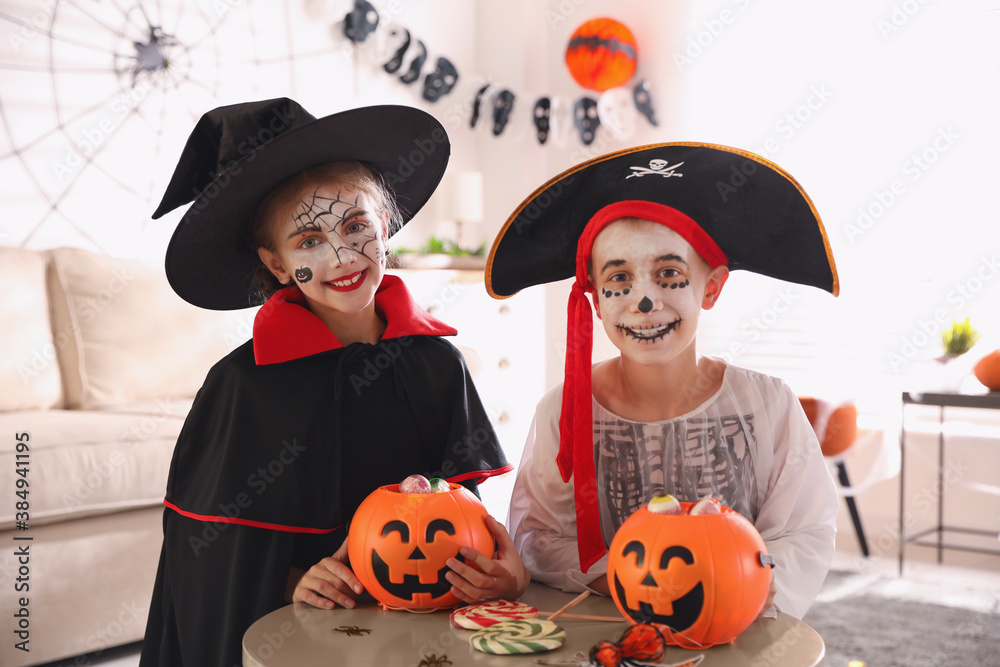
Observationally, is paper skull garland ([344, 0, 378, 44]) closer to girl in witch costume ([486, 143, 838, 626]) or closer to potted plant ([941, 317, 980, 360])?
potted plant ([941, 317, 980, 360])

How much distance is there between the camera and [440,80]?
4.98 m

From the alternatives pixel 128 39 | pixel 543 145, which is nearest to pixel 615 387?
pixel 128 39

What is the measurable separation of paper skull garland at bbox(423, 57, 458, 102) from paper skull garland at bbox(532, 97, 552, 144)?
514mm

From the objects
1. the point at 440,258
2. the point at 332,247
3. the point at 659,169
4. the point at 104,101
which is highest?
the point at 104,101

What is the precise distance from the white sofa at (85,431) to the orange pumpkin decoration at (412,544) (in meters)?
1.39

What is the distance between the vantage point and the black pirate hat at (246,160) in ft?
4.38

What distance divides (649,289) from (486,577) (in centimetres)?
45

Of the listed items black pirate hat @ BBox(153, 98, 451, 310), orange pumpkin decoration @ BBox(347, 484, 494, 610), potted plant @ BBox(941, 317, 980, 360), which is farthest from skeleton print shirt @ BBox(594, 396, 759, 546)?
potted plant @ BBox(941, 317, 980, 360)

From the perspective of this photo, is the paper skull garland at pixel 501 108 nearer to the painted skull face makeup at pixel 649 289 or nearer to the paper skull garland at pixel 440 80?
the paper skull garland at pixel 440 80

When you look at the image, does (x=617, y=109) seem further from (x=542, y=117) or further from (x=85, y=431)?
(x=85, y=431)

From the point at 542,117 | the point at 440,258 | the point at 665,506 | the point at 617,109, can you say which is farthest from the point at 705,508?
the point at 542,117

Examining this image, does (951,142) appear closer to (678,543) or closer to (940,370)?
(940,370)

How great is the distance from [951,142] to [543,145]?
225 centimetres

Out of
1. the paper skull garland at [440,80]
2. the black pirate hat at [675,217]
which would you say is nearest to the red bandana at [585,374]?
the black pirate hat at [675,217]
